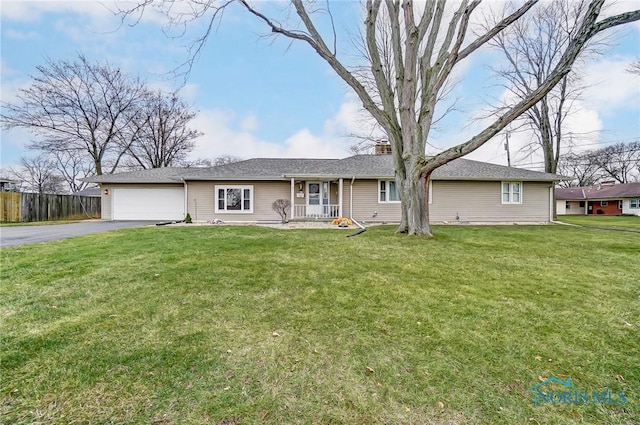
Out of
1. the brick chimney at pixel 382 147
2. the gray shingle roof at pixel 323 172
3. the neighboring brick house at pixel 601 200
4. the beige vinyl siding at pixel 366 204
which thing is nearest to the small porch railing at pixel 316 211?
the beige vinyl siding at pixel 366 204

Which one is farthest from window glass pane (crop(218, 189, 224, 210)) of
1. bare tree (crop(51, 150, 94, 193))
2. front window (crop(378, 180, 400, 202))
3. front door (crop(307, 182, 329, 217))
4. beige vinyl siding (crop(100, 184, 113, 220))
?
bare tree (crop(51, 150, 94, 193))

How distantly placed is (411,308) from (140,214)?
17478 mm

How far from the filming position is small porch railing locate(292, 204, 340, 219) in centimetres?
1464

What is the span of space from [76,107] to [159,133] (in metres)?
6.36

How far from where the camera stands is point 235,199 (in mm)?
14852

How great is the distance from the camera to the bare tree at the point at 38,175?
106 feet

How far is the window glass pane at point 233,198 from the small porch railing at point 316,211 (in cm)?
297

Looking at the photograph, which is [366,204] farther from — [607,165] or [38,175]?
[607,165]

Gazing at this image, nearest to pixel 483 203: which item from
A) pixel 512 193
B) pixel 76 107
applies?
pixel 512 193

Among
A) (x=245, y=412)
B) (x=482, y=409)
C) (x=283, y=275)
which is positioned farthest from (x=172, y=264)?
(x=482, y=409)

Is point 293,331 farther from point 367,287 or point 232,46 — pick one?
point 232,46

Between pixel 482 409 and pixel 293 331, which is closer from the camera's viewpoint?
pixel 482 409

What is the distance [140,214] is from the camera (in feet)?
54.3

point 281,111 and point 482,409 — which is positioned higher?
point 281,111
